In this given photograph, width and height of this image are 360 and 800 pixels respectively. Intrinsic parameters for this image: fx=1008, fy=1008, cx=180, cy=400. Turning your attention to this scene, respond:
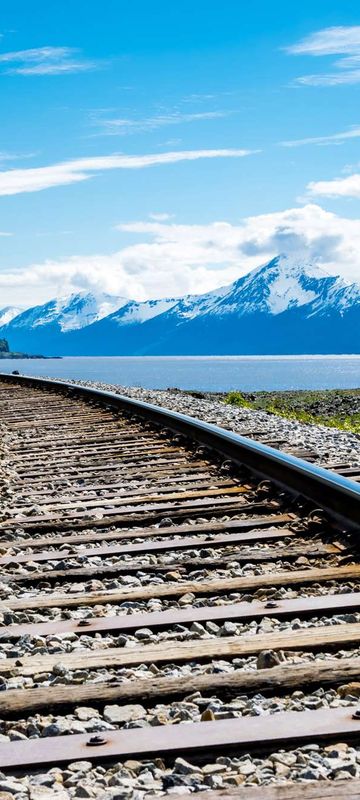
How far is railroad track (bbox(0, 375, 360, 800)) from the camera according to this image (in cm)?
247

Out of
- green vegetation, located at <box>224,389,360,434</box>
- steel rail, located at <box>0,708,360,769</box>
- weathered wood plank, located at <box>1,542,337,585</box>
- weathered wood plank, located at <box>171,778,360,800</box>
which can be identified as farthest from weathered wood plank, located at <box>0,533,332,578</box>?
green vegetation, located at <box>224,389,360,434</box>

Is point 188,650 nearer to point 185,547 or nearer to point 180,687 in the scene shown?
point 180,687

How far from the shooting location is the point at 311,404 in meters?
31.9

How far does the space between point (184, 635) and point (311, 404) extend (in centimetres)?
2867

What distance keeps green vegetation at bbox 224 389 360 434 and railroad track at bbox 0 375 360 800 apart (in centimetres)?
1790

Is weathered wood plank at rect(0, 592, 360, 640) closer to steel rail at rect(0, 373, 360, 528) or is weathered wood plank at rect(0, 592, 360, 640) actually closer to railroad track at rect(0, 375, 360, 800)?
railroad track at rect(0, 375, 360, 800)

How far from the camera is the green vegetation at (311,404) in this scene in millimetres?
26312

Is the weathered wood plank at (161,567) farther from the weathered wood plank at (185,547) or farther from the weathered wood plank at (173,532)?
the weathered wood plank at (173,532)

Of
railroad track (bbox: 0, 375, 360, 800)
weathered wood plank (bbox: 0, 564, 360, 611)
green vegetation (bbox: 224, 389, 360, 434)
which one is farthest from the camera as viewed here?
green vegetation (bbox: 224, 389, 360, 434)

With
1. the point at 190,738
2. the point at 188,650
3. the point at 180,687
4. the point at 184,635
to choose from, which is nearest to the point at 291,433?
the point at 184,635

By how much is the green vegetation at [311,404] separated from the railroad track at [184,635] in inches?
705

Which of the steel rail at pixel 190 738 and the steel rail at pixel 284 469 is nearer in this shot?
the steel rail at pixel 190 738

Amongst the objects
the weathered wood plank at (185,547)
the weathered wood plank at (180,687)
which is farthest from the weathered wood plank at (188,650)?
the weathered wood plank at (185,547)

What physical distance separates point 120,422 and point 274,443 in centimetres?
303
